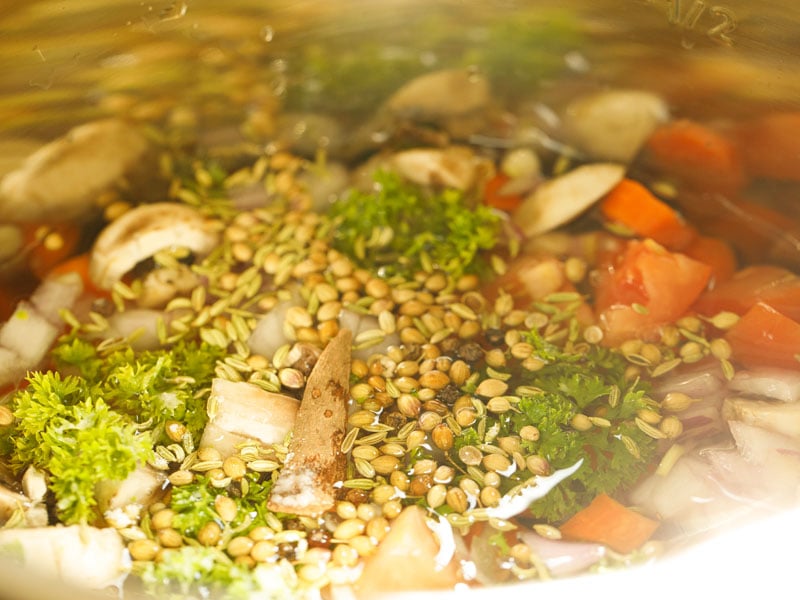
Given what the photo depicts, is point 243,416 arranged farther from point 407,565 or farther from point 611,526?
point 611,526

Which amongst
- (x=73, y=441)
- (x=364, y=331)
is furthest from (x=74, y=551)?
(x=364, y=331)

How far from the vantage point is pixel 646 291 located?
1.45 metres

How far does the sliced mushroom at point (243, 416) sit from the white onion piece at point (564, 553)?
451 mm

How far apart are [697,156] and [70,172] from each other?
1349 mm

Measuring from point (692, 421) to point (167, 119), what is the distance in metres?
1.28

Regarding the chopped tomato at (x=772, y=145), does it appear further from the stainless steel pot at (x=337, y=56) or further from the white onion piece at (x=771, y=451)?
the white onion piece at (x=771, y=451)

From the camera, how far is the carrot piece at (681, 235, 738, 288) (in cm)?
153

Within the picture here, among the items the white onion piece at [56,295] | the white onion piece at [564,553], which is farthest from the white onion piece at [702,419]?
the white onion piece at [56,295]

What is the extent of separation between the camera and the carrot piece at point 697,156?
1.61 m

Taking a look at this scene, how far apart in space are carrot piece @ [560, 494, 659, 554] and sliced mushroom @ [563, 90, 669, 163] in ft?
2.72

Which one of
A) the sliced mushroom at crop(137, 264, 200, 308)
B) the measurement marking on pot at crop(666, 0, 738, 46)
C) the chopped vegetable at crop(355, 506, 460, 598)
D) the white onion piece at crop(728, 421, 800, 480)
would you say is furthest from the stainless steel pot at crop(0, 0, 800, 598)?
the chopped vegetable at crop(355, 506, 460, 598)

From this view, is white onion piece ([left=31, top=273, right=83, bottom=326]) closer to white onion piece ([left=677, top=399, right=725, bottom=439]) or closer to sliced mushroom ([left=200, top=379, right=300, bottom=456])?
sliced mushroom ([left=200, top=379, right=300, bottom=456])

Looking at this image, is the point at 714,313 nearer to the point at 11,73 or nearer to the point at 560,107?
the point at 560,107

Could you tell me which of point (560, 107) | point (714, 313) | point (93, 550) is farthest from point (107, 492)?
point (560, 107)
